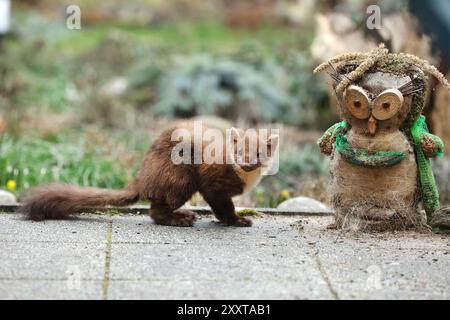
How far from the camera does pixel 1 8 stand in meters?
15.0

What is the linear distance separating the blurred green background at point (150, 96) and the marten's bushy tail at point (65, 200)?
158 cm

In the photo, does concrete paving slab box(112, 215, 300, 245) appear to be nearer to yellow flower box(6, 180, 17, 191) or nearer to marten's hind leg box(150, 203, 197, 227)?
marten's hind leg box(150, 203, 197, 227)

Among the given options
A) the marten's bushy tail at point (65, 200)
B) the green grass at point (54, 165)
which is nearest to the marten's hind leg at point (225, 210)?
the marten's bushy tail at point (65, 200)

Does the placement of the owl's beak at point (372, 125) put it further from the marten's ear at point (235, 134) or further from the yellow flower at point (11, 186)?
the yellow flower at point (11, 186)

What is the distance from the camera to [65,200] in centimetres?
541

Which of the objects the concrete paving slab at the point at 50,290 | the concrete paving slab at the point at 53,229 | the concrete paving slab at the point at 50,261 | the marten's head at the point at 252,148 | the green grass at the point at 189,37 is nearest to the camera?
the concrete paving slab at the point at 50,290

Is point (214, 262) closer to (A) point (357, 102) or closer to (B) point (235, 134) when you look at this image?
(B) point (235, 134)

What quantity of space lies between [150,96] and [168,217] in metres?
6.63

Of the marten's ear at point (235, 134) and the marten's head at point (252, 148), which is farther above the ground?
the marten's ear at point (235, 134)

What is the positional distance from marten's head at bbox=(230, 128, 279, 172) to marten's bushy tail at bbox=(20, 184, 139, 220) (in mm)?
823

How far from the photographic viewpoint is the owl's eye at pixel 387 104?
481 centimetres

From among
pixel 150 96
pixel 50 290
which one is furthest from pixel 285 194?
pixel 150 96

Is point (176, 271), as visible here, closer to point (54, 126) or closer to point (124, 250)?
point (124, 250)

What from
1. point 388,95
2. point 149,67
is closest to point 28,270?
point 388,95
